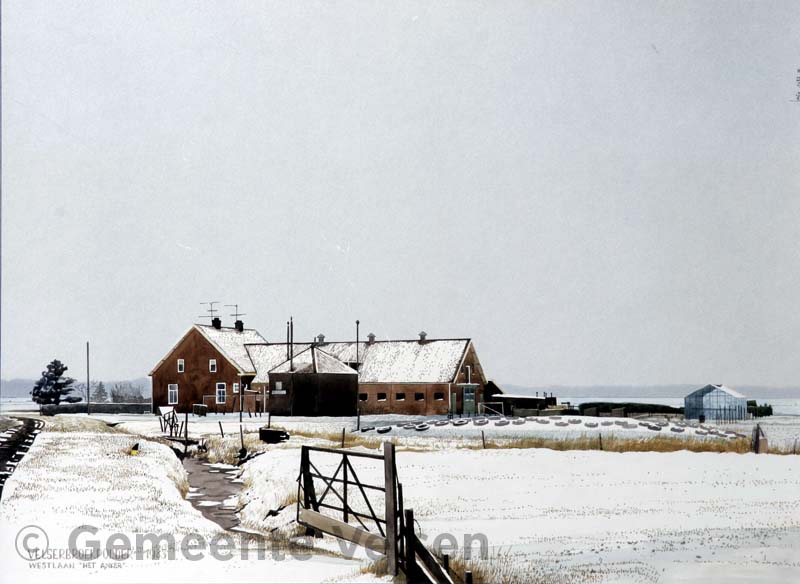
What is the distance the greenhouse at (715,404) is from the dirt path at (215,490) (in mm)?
5967

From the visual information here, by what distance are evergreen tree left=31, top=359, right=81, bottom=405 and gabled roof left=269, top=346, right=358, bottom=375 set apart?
2.15 m

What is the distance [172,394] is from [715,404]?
810cm

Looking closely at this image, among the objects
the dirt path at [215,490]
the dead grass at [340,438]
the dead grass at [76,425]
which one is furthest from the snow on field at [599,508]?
the dead grass at [76,425]

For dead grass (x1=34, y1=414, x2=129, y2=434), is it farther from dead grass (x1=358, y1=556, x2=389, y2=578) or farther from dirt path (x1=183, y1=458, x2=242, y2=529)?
dead grass (x1=358, y1=556, x2=389, y2=578)

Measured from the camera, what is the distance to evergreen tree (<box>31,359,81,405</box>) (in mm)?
8422

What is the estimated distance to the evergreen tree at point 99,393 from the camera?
8.98 metres

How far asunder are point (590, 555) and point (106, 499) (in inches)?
192

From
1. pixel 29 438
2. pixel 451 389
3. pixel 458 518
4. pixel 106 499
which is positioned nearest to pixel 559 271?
pixel 451 389

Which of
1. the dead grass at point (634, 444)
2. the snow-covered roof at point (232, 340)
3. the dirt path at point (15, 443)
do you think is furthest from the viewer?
the dead grass at point (634, 444)

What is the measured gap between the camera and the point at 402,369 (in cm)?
1079

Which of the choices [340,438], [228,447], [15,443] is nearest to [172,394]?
[340,438]

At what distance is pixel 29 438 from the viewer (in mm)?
12672

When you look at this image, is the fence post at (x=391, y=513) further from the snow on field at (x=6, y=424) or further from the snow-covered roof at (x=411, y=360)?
the snow on field at (x=6, y=424)

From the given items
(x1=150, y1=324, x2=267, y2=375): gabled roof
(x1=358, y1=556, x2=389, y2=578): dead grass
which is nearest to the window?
(x1=150, y1=324, x2=267, y2=375): gabled roof
